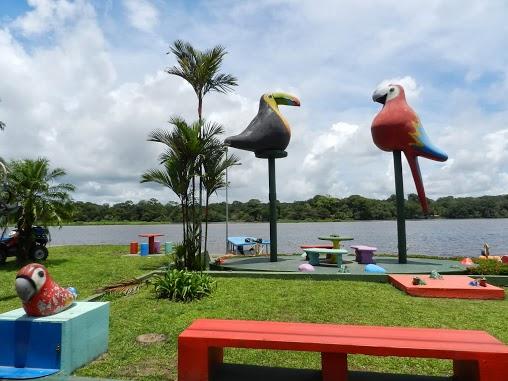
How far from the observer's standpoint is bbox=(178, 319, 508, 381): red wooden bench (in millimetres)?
3113

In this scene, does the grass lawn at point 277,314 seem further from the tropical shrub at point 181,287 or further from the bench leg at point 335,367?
the bench leg at point 335,367

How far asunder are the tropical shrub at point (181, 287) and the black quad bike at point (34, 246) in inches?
323

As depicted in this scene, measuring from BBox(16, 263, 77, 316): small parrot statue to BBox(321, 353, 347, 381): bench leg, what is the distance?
2609mm

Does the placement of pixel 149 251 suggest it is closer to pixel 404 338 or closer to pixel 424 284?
pixel 424 284

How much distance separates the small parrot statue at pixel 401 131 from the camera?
424 inches

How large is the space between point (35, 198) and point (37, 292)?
9.88 metres

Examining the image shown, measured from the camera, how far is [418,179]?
448 inches

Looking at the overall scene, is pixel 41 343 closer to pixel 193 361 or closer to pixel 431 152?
pixel 193 361

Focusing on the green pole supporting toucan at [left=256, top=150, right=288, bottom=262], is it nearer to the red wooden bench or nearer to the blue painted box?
the red wooden bench

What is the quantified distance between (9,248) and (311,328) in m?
13.0

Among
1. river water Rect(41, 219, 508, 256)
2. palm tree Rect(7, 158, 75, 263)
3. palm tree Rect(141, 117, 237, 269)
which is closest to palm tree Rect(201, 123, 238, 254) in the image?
palm tree Rect(141, 117, 237, 269)

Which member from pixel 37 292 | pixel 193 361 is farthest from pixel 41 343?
pixel 193 361

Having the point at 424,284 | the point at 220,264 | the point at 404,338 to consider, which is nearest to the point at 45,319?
the point at 404,338

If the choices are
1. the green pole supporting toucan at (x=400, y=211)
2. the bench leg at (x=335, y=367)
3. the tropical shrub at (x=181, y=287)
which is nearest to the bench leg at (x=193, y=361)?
the bench leg at (x=335, y=367)
